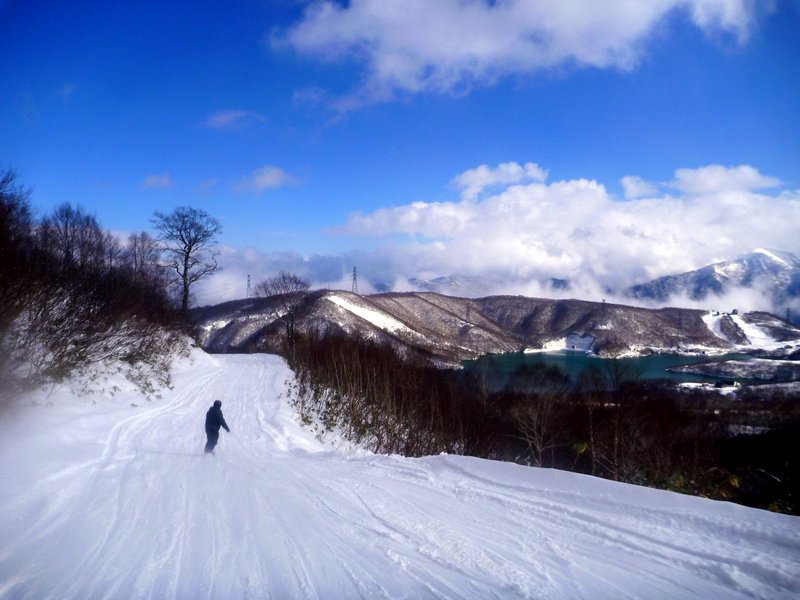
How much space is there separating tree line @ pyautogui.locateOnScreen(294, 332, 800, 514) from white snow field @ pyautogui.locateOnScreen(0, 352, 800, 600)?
294 cm

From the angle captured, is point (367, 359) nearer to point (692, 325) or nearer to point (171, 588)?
point (171, 588)

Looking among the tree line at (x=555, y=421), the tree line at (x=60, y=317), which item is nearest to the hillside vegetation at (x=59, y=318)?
the tree line at (x=60, y=317)

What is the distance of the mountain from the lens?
8289 cm

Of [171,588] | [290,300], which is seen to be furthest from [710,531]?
[290,300]

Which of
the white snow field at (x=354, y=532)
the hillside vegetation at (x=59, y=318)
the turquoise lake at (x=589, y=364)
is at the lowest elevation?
the turquoise lake at (x=589, y=364)

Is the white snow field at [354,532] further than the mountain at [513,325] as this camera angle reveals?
No

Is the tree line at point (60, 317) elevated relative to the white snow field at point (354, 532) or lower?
elevated

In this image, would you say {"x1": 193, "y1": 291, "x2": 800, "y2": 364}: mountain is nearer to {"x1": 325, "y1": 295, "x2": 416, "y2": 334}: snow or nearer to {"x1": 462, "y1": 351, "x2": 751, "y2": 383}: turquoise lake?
{"x1": 325, "y1": 295, "x2": 416, "y2": 334}: snow

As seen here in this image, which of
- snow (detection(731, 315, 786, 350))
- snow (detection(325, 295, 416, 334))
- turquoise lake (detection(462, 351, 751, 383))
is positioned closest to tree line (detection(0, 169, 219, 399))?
turquoise lake (detection(462, 351, 751, 383))

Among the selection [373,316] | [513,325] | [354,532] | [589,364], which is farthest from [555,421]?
[513,325]

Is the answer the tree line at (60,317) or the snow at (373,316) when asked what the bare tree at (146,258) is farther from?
the snow at (373,316)

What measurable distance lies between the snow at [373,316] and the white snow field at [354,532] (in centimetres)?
8016

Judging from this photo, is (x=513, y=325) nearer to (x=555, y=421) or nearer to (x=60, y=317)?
(x=555, y=421)

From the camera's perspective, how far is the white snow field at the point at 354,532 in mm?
4340
